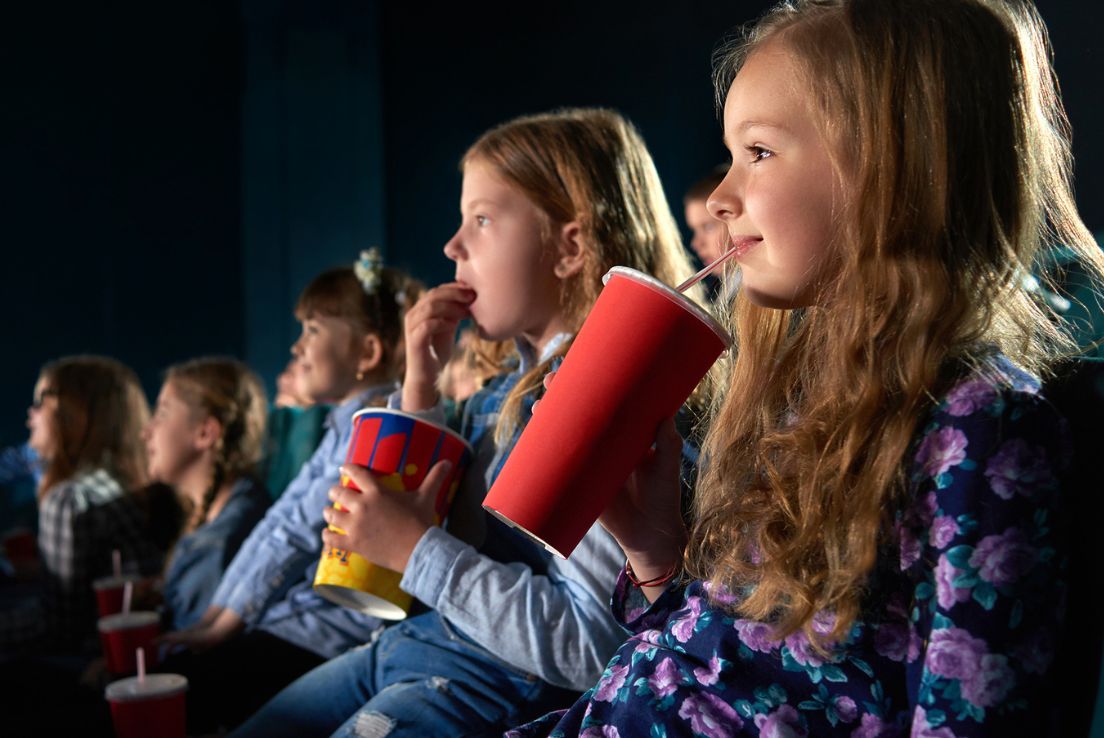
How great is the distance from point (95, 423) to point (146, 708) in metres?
1.53

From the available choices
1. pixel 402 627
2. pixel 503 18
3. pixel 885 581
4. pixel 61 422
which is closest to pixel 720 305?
pixel 885 581

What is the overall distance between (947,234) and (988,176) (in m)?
0.05

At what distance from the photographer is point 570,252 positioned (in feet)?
4.38

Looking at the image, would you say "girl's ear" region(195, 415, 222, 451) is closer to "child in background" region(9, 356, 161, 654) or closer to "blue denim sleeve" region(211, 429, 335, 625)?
"child in background" region(9, 356, 161, 654)

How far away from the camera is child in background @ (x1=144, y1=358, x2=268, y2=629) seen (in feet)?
7.13

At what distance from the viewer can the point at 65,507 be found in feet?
A: 7.68

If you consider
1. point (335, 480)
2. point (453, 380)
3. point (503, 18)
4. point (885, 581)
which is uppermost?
point (503, 18)

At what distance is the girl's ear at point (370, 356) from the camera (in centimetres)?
206

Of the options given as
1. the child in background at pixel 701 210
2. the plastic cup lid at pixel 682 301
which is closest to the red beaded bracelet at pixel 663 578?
the plastic cup lid at pixel 682 301

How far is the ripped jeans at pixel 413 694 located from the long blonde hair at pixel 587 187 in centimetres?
32

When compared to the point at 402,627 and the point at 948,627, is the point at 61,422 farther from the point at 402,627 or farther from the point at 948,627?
the point at 948,627

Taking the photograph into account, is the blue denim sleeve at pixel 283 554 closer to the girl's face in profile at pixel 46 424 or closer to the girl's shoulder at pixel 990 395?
the girl's face in profile at pixel 46 424

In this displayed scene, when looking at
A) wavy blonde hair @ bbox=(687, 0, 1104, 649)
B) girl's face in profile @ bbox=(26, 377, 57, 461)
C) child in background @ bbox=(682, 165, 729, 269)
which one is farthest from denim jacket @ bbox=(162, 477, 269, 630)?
wavy blonde hair @ bbox=(687, 0, 1104, 649)

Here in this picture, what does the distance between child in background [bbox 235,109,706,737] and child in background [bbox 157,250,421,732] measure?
0.33 metres
